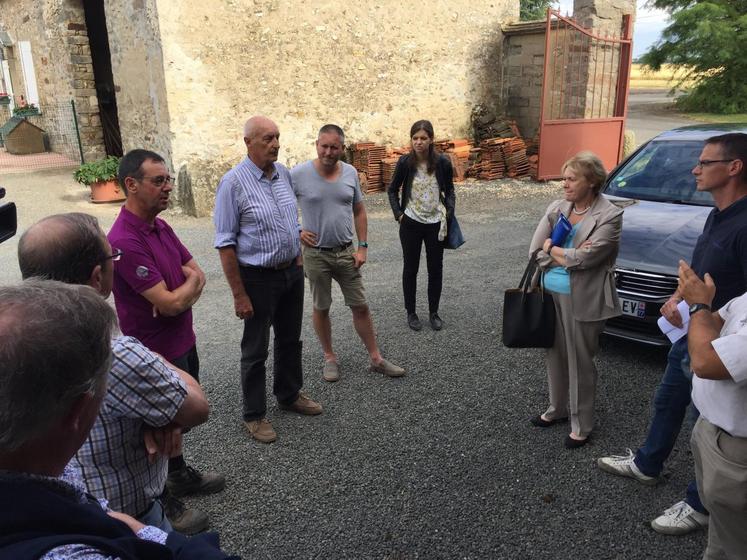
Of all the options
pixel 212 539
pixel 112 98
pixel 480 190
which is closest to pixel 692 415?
pixel 212 539

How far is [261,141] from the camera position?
3.39 m

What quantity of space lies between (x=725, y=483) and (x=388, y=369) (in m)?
2.62

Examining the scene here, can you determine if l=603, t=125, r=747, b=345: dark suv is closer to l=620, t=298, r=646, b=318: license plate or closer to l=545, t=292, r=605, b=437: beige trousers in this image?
l=620, t=298, r=646, b=318: license plate

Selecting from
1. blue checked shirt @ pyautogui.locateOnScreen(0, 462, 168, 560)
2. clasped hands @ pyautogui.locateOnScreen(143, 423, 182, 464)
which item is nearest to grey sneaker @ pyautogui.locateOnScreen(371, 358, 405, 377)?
clasped hands @ pyautogui.locateOnScreen(143, 423, 182, 464)

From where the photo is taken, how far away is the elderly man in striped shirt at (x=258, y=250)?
3381mm

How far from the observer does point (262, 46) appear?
9.66m

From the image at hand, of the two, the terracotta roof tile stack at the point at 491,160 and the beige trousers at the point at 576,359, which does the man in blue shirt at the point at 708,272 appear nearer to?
the beige trousers at the point at 576,359

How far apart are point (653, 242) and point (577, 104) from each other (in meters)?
8.32

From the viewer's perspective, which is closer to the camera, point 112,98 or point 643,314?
point 643,314

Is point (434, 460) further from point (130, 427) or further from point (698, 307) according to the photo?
point (130, 427)

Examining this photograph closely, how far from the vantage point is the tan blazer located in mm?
3234

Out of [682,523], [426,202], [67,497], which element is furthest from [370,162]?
[67,497]

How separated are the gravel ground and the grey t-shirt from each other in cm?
107

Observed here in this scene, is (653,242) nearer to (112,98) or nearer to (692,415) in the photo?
(692,415)
